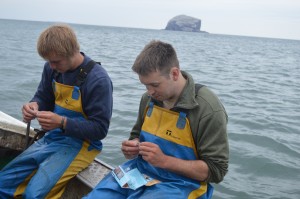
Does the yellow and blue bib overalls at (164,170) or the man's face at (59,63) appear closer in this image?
the yellow and blue bib overalls at (164,170)

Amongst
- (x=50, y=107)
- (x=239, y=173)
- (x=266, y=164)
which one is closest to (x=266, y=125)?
(x=266, y=164)

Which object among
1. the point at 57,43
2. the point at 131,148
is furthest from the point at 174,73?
the point at 57,43

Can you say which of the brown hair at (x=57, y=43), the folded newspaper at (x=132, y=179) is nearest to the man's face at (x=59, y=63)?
the brown hair at (x=57, y=43)

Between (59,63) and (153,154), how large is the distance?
4.39 ft

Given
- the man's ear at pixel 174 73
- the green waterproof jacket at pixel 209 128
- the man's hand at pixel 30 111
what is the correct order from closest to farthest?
the green waterproof jacket at pixel 209 128, the man's ear at pixel 174 73, the man's hand at pixel 30 111

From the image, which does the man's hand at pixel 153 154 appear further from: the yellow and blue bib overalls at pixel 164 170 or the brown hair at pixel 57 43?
the brown hair at pixel 57 43

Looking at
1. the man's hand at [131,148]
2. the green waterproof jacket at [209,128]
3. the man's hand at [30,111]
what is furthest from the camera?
the man's hand at [30,111]

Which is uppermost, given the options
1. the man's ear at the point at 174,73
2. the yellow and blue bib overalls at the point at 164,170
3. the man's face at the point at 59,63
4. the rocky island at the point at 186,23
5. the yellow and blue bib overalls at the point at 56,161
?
the man's ear at the point at 174,73

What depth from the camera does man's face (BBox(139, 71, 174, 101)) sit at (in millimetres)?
2789

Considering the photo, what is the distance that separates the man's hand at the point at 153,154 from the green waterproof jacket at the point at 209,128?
270 mm

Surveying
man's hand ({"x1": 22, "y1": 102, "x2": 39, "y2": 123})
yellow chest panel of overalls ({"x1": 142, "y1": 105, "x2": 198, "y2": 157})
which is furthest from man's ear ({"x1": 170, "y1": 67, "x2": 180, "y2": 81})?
man's hand ({"x1": 22, "y1": 102, "x2": 39, "y2": 123})

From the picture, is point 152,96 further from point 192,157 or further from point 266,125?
point 266,125

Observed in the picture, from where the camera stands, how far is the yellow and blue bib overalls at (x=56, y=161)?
3.39m

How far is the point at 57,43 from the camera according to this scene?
339cm
